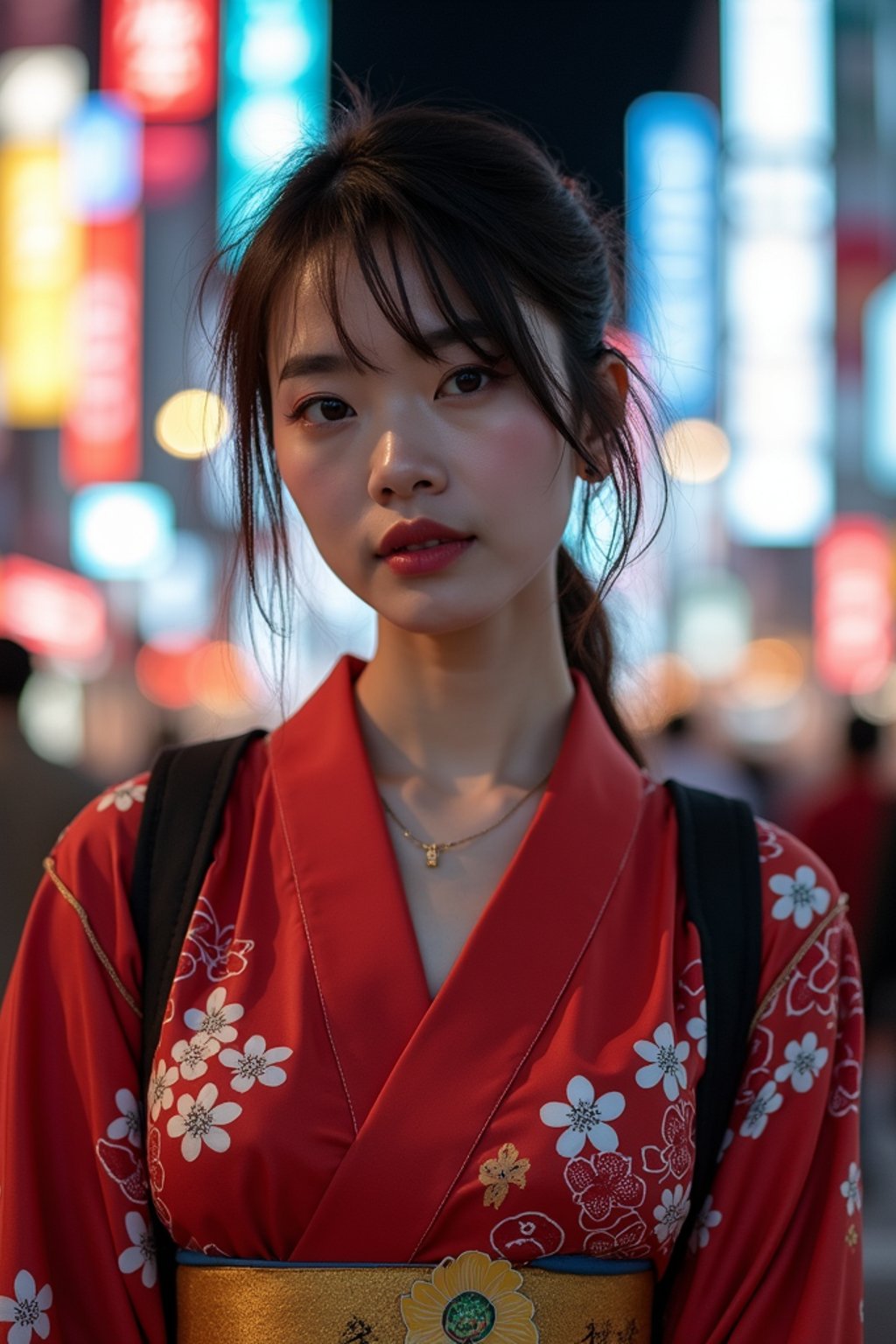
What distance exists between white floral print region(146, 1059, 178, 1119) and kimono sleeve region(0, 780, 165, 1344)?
40mm

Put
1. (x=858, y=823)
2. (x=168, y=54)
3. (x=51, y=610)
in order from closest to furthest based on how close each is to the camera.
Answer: (x=858, y=823) < (x=168, y=54) < (x=51, y=610)

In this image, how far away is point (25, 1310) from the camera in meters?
1.70

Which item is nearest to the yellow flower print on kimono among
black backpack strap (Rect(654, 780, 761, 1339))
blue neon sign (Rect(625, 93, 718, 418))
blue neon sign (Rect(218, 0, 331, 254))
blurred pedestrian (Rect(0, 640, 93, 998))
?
black backpack strap (Rect(654, 780, 761, 1339))

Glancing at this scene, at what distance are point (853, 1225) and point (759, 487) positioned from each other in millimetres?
11749

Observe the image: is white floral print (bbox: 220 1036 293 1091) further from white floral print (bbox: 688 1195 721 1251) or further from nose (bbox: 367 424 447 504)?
nose (bbox: 367 424 447 504)

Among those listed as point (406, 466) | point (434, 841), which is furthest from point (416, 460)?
point (434, 841)

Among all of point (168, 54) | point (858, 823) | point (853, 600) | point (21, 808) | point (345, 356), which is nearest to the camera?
point (345, 356)

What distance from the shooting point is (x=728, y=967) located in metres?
1.84

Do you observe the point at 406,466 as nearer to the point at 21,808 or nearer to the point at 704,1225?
the point at 704,1225

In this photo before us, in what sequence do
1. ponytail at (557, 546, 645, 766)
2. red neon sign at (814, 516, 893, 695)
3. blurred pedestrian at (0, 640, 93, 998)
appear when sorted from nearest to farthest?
ponytail at (557, 546, 645, 766)
blurred pedestrian at (0, 640, 93, 998)
red neon sign at (814, 516, 893, 695)

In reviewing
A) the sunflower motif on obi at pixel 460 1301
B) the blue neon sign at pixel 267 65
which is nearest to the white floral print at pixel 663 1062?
the sunflower motif on obi at pixel 460 1301

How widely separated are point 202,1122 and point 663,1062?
491 millimetres

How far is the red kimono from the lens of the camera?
5.53ft

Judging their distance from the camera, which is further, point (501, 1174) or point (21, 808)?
point (21, 808)
